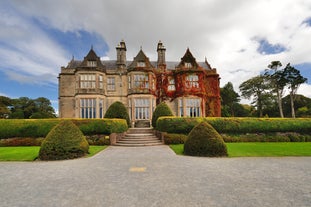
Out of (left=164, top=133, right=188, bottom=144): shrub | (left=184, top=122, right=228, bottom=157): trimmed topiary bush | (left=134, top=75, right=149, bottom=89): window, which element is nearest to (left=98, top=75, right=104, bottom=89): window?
(left=134, top=75, right=149, bottom=89): window

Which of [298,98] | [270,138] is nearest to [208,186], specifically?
[270,138]

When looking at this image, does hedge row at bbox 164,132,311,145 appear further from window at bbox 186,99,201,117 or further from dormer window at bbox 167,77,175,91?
dormer window at bbox 167,77,175,91

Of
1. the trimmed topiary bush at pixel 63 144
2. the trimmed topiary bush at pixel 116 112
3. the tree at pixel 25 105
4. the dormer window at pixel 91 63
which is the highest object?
the dormer window at pixel 91 63

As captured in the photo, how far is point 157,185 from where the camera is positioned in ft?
16.4

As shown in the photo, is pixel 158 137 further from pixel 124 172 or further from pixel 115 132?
pixel 124 172

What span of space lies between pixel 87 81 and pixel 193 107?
1733 centimetres

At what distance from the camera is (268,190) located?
4.62 metres

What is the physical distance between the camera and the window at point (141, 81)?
2455 centimetres

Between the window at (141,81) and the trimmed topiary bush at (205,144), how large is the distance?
52.2 ft

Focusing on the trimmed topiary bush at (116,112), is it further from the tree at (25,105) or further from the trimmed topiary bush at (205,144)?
the tree at (25,105)

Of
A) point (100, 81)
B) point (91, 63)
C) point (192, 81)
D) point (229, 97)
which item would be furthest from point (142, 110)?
point (229, 97)

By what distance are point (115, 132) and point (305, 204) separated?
1359 centimetres

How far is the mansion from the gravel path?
16896mm

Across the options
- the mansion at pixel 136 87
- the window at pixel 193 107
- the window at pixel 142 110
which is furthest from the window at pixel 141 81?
the window at pixel 193 107
